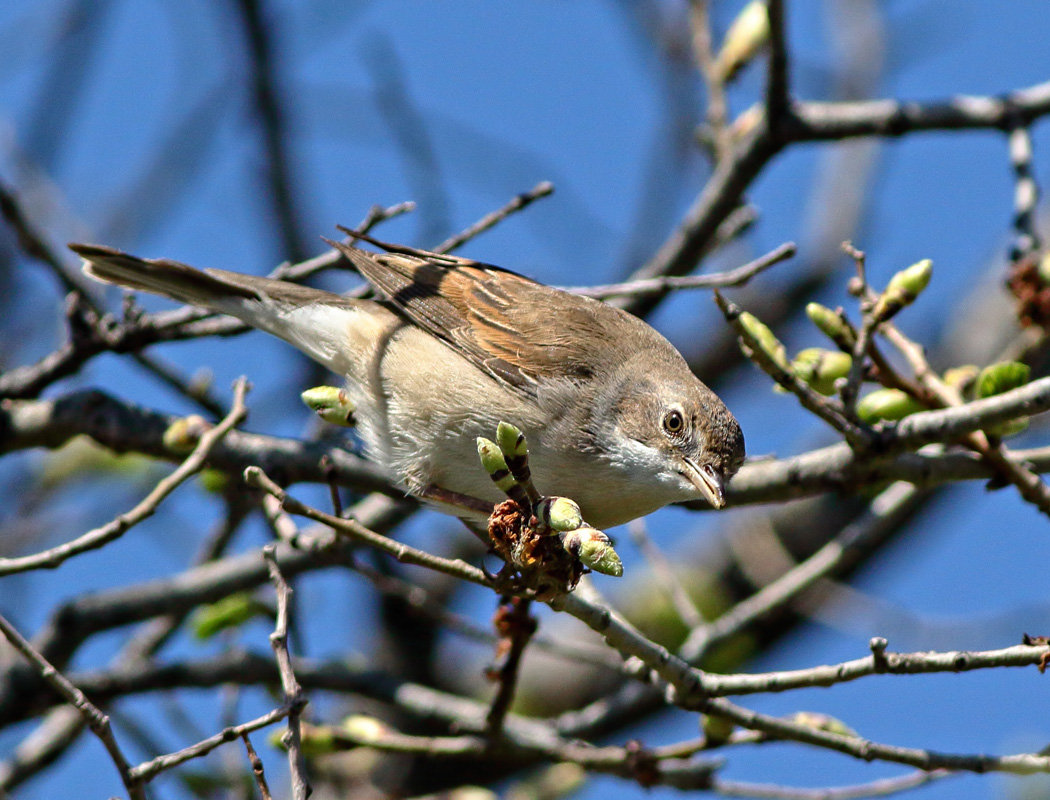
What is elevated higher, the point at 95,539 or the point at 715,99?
the point at 715,99

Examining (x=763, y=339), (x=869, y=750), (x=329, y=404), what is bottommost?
(x=869, y=750)

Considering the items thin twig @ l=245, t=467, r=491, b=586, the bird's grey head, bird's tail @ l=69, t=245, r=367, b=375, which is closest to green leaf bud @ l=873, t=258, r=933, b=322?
the bird's grey head

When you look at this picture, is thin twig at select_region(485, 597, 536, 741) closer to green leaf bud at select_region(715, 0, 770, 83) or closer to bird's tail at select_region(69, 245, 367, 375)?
bird's tail at select_region(69, 245, 367, 375)

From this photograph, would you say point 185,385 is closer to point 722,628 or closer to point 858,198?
point 722,628

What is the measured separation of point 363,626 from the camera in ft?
26.1

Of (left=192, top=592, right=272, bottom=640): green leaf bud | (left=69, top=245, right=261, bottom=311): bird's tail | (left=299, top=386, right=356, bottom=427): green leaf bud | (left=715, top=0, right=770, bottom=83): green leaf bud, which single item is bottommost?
(left=192, top=592, right=272, bottom=640): green leaf bud

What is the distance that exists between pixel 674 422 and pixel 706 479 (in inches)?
10.6

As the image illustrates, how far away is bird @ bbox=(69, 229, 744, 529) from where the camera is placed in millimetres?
3543

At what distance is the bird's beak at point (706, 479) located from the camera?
334 cm

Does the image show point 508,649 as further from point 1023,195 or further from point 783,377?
point 1023,195

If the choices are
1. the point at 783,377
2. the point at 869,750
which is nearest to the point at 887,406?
the point at 783,377

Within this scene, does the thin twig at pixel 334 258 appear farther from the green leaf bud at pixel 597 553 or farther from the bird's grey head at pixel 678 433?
the green leaf bud at pixel 597 553

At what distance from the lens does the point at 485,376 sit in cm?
384

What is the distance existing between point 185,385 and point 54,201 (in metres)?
2.61
